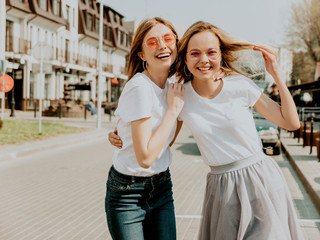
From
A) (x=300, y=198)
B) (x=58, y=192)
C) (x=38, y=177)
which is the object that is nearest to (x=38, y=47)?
(x=38, y=177)

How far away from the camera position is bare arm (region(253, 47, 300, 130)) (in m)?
2.30

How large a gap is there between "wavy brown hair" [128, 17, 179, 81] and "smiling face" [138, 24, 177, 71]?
27 millimetres

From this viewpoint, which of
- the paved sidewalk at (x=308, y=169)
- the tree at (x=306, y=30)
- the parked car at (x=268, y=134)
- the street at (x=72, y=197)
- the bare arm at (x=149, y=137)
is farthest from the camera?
the tree at (x=306, y=30)

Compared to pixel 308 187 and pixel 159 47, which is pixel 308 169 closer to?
pixel 308 187

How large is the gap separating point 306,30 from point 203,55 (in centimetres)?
5140

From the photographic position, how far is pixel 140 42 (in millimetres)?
2379

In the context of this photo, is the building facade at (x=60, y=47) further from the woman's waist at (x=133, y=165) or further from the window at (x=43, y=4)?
the woman's waist at (x=133, y=165)

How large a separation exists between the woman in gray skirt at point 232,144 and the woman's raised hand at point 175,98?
97mm

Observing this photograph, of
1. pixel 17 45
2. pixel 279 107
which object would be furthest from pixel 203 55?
pixel 17 45

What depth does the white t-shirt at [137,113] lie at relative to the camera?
7.00 ft

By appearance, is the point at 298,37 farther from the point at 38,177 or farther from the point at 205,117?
the point at 205,117

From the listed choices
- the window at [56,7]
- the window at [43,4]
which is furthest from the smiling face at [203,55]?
the window at [56,7]

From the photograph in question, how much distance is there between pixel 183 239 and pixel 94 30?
1970 inches

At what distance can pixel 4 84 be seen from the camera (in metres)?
16.1
